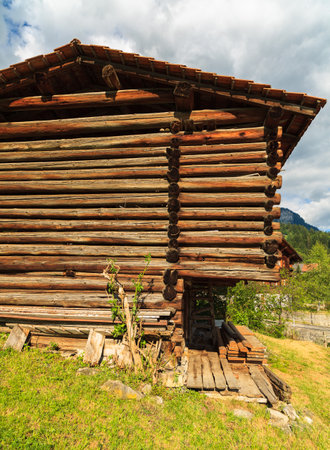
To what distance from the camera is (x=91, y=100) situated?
6605 mm

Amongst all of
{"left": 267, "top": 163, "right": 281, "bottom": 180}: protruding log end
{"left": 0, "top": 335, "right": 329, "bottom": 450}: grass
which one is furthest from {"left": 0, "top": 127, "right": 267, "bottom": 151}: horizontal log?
{"left": 0, "top": 335, "right": 329, "bottom": 450}: grass

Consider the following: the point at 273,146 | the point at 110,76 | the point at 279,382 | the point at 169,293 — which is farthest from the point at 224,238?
the point at 110,76

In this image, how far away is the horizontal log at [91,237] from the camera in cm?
605

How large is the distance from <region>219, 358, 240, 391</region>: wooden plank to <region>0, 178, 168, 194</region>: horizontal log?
511cm

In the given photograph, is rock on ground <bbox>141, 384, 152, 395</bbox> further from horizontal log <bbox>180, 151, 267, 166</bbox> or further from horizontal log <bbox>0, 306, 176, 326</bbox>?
horizontal log <bbox>180, 151, 267, 166</bbox>

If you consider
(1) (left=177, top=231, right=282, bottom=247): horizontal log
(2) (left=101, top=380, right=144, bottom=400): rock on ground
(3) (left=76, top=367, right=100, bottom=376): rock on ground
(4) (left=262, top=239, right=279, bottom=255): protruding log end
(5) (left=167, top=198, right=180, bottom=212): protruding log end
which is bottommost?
(2) (left=101, top=380, right=144, bottom=400): rock on ground

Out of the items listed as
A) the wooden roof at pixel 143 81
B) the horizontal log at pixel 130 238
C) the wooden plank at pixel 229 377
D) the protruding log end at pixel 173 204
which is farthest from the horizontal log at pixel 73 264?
the wooden roof at pixel 143 81

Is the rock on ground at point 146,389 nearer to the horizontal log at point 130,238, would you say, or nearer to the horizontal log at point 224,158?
the horizontal log at point 130,238

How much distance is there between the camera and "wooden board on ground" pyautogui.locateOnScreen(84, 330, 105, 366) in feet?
17.4

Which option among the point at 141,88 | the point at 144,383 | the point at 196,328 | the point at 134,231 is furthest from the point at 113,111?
the point at 196,328

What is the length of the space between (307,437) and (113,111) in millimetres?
9305

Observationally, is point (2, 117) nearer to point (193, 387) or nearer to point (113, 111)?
point (113, 111)

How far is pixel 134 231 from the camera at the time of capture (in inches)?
245

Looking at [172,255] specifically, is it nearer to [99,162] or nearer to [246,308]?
[99,162]
